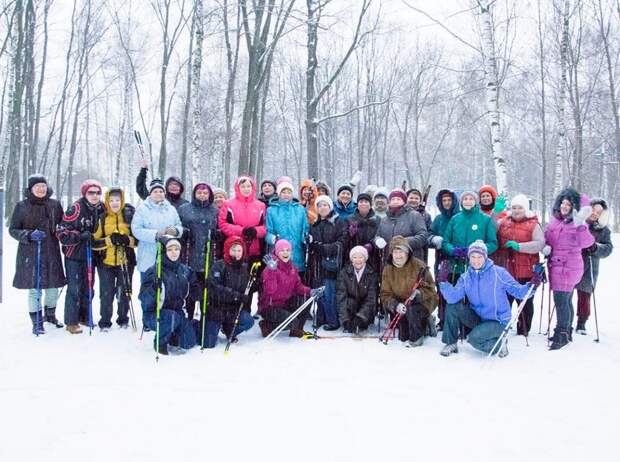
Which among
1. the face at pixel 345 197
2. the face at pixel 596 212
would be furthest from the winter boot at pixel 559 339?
the face at pixel 345 197

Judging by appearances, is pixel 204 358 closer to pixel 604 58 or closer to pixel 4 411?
pixel 4 411

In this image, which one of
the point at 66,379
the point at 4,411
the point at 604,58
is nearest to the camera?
the point at 4,411

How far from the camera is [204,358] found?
16.2 ft

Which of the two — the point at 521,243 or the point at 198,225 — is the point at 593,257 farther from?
the point at 198,225

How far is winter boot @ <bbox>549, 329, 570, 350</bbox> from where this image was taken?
536 centimetres

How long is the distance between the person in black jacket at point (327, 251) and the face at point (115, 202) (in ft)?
7.87

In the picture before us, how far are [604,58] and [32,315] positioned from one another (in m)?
22.1

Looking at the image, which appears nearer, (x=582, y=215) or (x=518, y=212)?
(x=582, y=215)

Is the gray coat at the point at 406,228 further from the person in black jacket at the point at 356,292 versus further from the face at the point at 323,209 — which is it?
the face at the point at 323,209

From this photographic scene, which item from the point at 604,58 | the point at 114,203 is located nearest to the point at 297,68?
the point at 604,58

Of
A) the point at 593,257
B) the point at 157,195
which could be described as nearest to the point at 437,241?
the point at 593,257

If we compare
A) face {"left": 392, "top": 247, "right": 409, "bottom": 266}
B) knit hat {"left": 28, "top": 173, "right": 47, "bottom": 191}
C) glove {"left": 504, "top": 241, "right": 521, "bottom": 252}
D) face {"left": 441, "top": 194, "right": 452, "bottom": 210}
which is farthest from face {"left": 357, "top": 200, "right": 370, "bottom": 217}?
knit hat {"left": 28, "top": 173, "right": 47, "bottom": 191}

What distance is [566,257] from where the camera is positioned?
5.45m

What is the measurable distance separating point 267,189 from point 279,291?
1.91m
